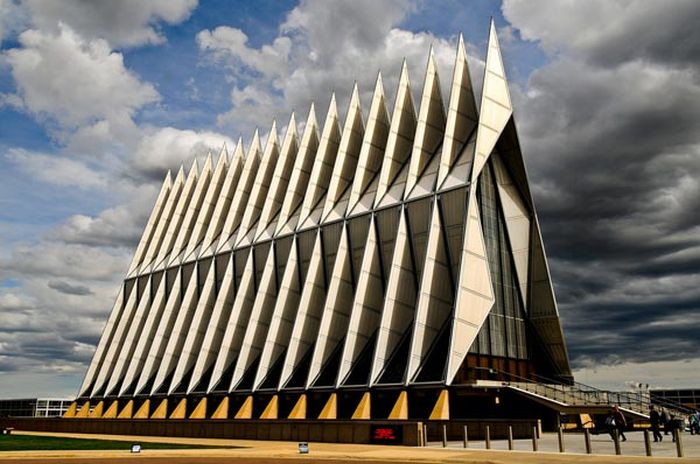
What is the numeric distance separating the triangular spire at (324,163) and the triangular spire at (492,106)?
1424cm

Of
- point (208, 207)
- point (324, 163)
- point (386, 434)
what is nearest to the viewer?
point (386, 434)

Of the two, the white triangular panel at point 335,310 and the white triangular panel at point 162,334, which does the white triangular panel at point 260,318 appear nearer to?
the white triangular panel at point 335,310

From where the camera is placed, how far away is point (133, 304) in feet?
207

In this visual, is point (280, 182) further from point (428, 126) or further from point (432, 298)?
point (432, 298)

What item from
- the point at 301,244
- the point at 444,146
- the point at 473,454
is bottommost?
the point at 473,454

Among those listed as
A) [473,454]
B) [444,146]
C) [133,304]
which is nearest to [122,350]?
[133,304]

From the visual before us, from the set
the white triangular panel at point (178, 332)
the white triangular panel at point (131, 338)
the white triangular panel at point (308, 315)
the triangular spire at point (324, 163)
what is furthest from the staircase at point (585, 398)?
the white triangular panel at point (131, 338)

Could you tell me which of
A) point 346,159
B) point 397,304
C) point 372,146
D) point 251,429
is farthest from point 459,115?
point 251,429

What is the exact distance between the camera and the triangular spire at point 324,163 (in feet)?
152

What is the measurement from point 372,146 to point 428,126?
482 cm

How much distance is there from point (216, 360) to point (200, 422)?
1005 cm

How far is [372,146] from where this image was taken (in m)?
44.5

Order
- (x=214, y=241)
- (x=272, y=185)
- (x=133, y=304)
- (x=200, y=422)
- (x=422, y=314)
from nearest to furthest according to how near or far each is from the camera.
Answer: (x=422, y=314) → (x=200, y=422) → (x=272, y=185) → (x=214, y=241) → (x=133, y=304)

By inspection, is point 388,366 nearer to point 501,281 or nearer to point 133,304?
point 501,281
